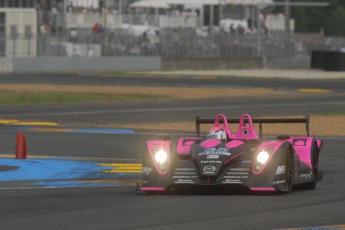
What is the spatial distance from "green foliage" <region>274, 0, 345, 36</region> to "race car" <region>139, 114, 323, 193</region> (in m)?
150

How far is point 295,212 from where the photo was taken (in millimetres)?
13312

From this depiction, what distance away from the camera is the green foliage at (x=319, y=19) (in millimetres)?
164500

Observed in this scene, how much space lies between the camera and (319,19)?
168 meters

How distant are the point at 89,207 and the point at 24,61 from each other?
185 ft

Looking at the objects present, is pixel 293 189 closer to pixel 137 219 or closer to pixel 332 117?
pixel 137 219

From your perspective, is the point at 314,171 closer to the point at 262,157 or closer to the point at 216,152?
the point at 262,157

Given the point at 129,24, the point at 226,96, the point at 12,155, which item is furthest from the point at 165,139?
the point at 129,24

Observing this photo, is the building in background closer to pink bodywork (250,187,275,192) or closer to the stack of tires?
the stack of tires

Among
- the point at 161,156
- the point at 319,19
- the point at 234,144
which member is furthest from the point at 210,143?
the point at 319,19

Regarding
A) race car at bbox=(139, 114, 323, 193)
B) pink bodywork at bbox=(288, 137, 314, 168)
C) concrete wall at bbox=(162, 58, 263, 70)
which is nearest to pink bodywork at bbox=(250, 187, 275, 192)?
race car at bbox=(139, 114, 323, 193)

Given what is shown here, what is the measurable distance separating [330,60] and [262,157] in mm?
58227

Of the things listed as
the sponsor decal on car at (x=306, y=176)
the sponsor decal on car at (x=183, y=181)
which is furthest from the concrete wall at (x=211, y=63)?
the sponsor decal on car at (x=183, y=181)

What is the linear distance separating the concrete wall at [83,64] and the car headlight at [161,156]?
2142 inches

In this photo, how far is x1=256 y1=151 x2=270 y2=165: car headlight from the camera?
594 inches
